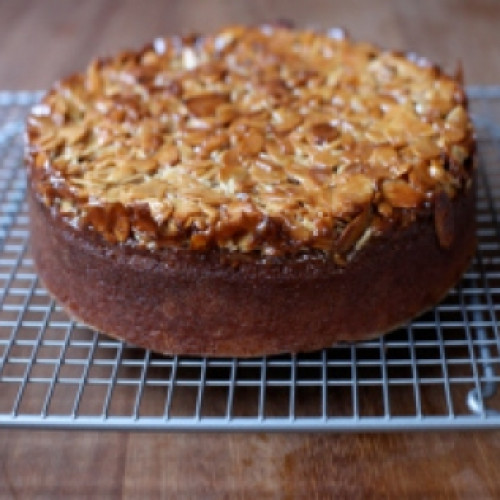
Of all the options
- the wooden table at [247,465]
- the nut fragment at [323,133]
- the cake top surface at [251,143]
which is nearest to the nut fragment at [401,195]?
the cake top surface at [251,143]

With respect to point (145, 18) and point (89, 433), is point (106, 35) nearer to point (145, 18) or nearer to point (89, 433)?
point (145, 18)

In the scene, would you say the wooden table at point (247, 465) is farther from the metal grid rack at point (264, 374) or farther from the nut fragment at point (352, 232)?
the nut fragment at point (352, 232)

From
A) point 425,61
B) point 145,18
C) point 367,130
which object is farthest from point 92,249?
point 145,18

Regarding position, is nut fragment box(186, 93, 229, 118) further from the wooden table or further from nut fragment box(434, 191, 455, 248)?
the wooden table

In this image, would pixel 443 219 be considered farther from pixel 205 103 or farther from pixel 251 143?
pixel 205 103

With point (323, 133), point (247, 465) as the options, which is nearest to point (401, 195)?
point (323, 133)
